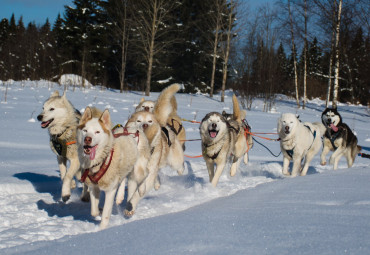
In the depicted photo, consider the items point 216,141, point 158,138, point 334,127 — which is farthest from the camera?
point 334,127

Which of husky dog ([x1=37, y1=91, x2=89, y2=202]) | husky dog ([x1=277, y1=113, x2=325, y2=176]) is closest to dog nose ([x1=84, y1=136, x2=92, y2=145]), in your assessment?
husky dog ([x1=37, y1=91, x2=89, y2=202])

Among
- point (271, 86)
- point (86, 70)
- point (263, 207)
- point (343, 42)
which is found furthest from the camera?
point (86, 70)

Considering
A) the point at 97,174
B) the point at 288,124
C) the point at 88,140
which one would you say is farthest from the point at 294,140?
the point at 88,140

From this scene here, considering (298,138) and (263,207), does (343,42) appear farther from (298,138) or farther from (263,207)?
(263,207)

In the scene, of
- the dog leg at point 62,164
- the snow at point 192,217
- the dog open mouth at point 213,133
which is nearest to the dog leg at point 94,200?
the snow at point 192,217

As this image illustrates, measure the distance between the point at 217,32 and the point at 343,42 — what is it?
25.5 ft

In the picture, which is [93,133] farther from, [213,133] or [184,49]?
[184,49]

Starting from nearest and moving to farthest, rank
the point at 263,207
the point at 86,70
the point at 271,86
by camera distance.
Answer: the point at 263,207
the point at 271,86
the point at 86,70

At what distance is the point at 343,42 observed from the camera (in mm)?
16984

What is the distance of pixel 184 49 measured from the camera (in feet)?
89.7

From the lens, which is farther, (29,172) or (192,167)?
(192,167)

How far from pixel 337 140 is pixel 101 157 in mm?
5018

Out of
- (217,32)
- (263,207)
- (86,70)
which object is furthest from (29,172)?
(86,70)

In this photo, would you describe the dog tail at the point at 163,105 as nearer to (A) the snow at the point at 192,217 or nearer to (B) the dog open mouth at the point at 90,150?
(A) the snow at the point at 192,217
